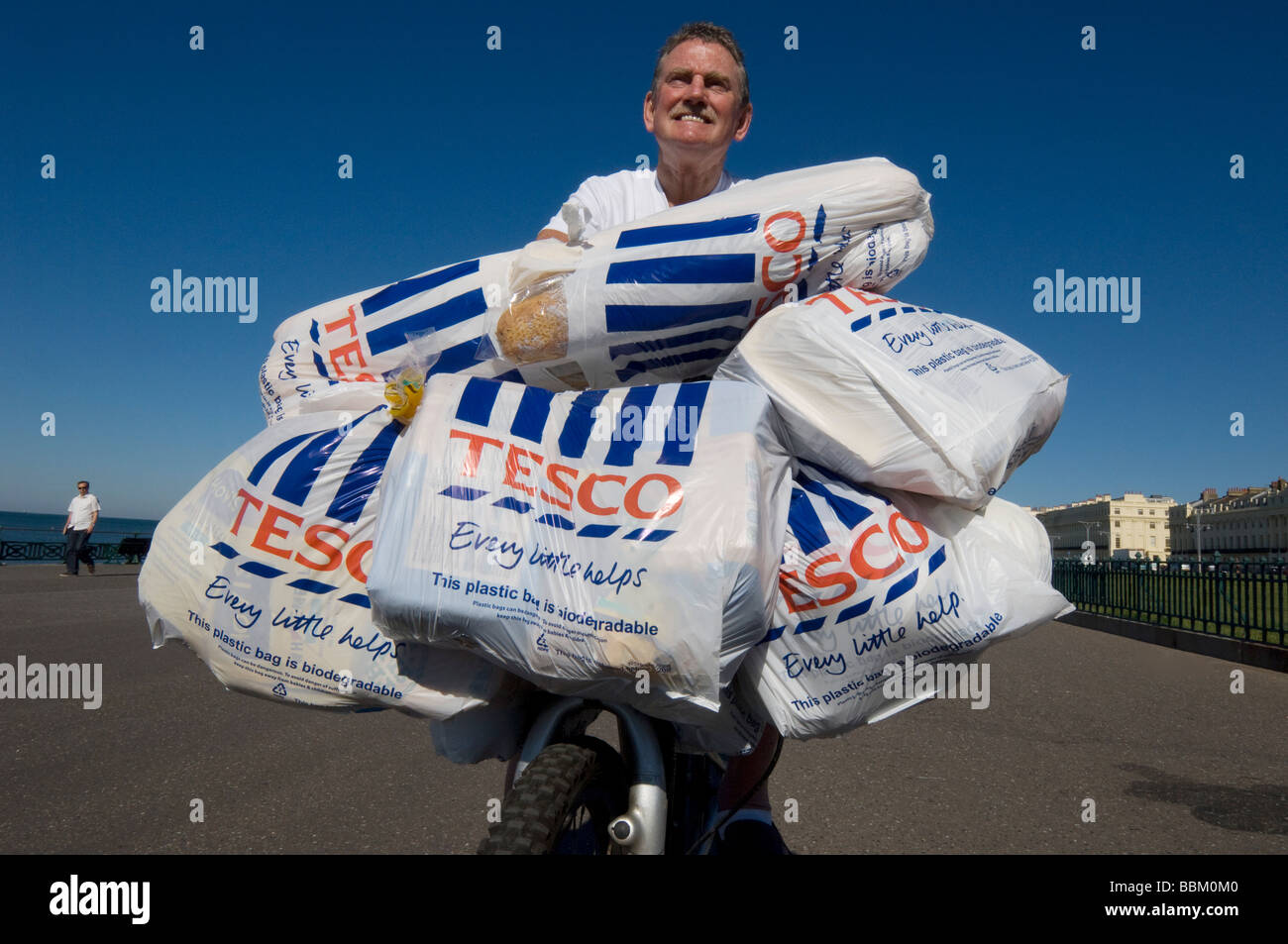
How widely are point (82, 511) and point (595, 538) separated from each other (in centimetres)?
1599

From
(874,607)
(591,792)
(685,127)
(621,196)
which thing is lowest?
(591,792)

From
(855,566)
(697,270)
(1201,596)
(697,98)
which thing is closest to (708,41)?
(697,98)

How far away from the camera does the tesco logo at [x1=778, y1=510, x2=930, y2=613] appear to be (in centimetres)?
160

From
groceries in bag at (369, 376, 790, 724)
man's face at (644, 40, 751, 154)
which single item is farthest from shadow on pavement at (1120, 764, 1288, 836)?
man's face at (644, 40, 751, 154)

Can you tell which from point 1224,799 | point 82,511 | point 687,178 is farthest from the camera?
point 82,511

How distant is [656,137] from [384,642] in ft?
4.72

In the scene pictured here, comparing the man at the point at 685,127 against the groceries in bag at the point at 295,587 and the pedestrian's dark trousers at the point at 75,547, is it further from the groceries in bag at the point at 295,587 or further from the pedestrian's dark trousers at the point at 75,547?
the pedestrian's dark trousers at the point at 75,547

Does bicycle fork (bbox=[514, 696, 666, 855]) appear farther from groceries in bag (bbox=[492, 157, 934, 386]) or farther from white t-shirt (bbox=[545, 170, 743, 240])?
white t-shirt (bbox=[545, 170, 743, 240])

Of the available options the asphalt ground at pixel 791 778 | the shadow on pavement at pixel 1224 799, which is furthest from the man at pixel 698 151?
the shadow on pavement at pixel 1224 799

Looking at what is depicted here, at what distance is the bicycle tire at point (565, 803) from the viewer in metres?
1.36

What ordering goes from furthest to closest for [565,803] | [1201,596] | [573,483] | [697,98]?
[1201,596] → [697,98] → [573,483] → [565,803]

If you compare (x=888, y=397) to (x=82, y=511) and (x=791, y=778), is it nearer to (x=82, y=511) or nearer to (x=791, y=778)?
(x=791, y=778)

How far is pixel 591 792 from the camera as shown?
165cm

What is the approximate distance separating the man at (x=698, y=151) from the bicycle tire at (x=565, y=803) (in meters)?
0.60
